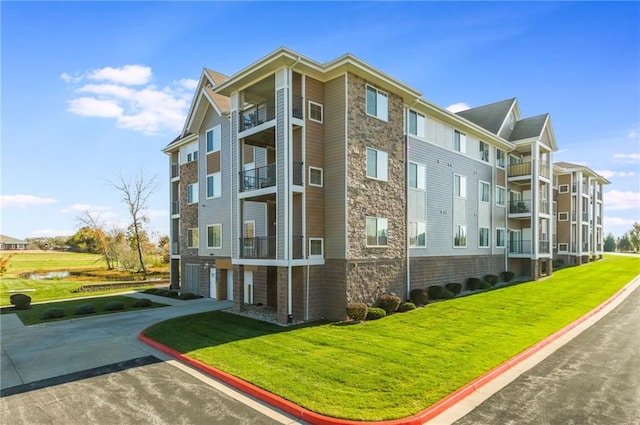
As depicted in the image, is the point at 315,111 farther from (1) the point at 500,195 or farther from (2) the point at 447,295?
(1) the point at 500,195

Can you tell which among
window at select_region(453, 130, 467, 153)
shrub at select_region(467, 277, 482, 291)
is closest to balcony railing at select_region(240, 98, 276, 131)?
window at select_region(453, 130, 467, 153)

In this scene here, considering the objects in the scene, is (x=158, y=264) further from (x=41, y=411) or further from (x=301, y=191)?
(x=41, y=411)

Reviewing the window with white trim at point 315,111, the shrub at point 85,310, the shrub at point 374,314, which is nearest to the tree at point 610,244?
the shrub at point 374,314

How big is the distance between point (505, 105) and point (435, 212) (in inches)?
625

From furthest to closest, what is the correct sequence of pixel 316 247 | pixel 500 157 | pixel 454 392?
pixel 500 157
pixel 316 247
pixel 454 392

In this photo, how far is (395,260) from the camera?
65.6 ft

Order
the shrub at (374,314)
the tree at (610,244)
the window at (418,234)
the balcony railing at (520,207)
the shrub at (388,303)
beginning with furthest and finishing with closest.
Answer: the tree at (610,244) → the balcony railing at (520,207) → the window at (418,234) → the shrub at (388,303) → the shrub at (374,314)

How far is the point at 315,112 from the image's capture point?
59.7ft

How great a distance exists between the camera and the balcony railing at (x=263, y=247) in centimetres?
1728

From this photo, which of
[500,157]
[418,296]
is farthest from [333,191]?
[500,157]

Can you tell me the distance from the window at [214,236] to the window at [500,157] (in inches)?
912

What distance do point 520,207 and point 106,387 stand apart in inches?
1266

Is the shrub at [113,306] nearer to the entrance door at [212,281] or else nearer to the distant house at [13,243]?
the entrance door at [212,281]

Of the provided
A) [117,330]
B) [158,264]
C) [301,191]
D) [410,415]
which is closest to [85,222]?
[158,264]
